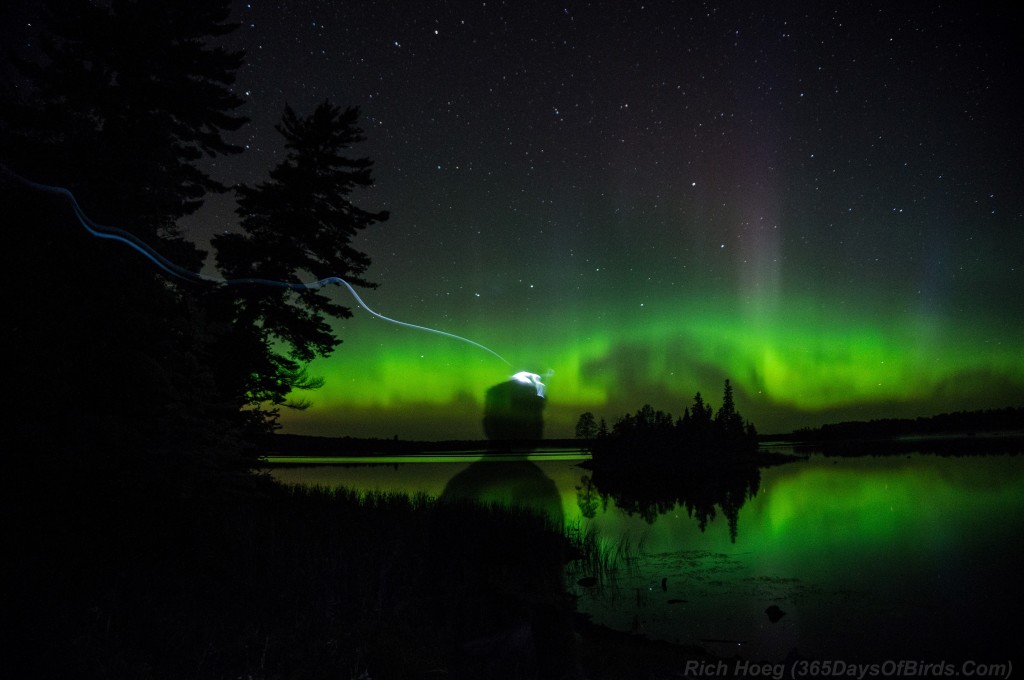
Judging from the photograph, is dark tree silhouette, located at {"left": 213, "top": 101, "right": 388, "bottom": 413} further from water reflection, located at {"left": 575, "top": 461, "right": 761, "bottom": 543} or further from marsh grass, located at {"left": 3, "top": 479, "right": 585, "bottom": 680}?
water reflection, located at {"left": 575, "top": 461, "right": 761, "bottom": 543}

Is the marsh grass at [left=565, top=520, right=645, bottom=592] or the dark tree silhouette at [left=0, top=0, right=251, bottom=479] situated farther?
the marsh grass at [left=565, top=520, right=645, bottom=592]

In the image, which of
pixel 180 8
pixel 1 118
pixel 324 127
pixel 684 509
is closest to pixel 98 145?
pixel 1 118

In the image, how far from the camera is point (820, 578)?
17.8 meters

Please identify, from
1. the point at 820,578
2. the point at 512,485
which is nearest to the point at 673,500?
the point at 512,485

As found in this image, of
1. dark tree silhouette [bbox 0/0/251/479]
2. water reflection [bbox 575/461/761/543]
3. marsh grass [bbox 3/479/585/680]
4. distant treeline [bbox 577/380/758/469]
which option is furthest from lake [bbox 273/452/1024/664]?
distant treeline [bbox 577/380/758/469]

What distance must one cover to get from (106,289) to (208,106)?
21.6 ft

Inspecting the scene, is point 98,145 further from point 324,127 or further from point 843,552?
point 843,552

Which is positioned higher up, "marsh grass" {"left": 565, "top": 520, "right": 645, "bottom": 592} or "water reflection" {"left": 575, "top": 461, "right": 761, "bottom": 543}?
"marsh grass" {"left": 565, "top": 520, "right": 645, "bottom": 592}

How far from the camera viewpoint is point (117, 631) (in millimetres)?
6371

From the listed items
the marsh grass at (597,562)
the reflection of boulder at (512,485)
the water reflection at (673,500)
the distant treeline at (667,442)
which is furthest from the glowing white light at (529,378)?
the distant treeline at (667,442)

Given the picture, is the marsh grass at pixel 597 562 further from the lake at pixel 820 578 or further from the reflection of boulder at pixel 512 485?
the reflection of boulder at pixel 512 485

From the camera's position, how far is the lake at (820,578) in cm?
1241

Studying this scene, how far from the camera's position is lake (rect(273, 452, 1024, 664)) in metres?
12.4

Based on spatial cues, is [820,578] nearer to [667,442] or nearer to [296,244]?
[296,244]
